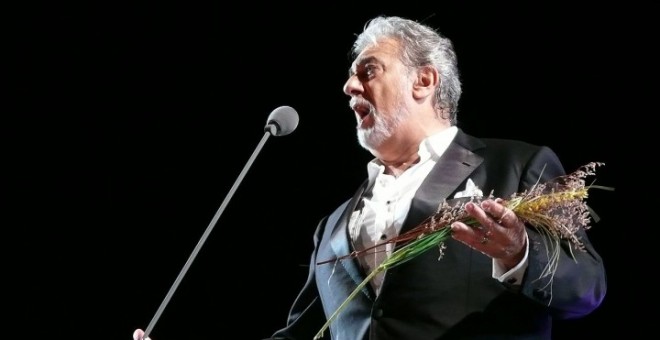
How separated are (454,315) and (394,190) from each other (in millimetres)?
460

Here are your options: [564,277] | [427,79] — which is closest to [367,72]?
[427,79]

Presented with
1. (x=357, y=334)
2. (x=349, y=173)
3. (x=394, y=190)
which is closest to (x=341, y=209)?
(x=394, y=190)

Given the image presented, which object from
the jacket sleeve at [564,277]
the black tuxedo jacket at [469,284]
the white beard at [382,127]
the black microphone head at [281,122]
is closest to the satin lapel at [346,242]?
the black tuxedo jacket at [469,284]

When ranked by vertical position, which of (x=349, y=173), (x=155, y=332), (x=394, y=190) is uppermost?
(x=394, y=190)

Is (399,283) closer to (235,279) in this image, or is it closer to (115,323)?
(235,279)

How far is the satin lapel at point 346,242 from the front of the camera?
2.29 metres

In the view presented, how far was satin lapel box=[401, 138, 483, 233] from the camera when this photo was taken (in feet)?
7.35

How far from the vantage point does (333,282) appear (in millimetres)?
2418

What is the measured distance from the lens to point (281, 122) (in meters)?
2.49

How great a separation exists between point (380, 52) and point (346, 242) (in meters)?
0.62

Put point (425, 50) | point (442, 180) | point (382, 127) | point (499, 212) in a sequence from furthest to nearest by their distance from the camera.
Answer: point (425, 50) < point (382, 127) < point (442, 180) < point (499, 212)

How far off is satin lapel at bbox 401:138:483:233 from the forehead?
0.40 metres

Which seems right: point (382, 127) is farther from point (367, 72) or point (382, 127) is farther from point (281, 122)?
point (281, 122)

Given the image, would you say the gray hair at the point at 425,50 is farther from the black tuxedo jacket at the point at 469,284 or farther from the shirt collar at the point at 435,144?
the black tuxedo jacket at the point at 469,284
